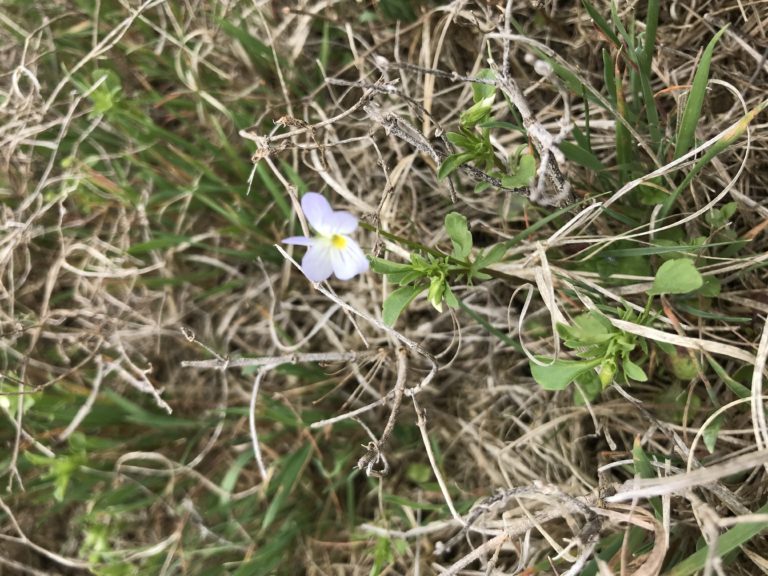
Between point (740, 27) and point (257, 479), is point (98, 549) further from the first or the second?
point (740, 27)

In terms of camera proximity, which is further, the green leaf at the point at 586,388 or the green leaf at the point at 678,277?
the green leaf at the point at 586,388

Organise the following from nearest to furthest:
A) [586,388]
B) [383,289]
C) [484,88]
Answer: [484,88] → [586,388] → [383,289]

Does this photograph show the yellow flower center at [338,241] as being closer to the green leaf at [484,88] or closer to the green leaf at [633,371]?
the green leaf at [484,88]

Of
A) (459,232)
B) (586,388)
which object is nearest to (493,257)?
(459,232)

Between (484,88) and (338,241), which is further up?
(484,88)

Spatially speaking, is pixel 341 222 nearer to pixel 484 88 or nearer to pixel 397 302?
pixel 397 302

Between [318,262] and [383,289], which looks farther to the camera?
[383,289]

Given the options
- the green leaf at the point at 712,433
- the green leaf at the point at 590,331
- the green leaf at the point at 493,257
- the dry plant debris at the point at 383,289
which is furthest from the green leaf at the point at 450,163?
the green leaf at the point at 712,433
